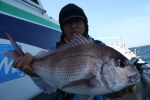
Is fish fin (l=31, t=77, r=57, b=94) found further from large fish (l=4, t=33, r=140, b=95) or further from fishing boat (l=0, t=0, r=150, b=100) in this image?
fishing boat (l=0, t=0, r=150, b=100)

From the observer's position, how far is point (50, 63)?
5.67 feet

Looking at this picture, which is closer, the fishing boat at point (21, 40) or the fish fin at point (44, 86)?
the fish fin at point (44, 86)

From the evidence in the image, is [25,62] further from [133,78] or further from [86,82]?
[133,78]

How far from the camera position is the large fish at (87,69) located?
142 cm

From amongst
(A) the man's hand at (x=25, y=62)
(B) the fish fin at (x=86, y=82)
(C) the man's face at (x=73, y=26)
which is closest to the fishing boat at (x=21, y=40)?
(A) the man's hand at (x=25, y=62)

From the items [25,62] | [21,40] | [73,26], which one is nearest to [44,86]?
[25,62]

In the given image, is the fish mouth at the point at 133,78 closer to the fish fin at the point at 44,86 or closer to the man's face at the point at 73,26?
the fish fin at the point at 44,86

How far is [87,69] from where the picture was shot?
4.85 feet

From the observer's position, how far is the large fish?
1.42 metres

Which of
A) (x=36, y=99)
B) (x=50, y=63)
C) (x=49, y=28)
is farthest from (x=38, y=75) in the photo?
(x=49, y=28)

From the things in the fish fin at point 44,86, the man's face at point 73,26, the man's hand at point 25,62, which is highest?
the man's face at point 73,26

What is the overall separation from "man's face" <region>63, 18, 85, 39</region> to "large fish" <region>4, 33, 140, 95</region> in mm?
802

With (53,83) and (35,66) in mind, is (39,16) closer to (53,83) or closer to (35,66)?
(35,66)

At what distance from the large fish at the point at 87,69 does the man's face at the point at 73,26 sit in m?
0.80
